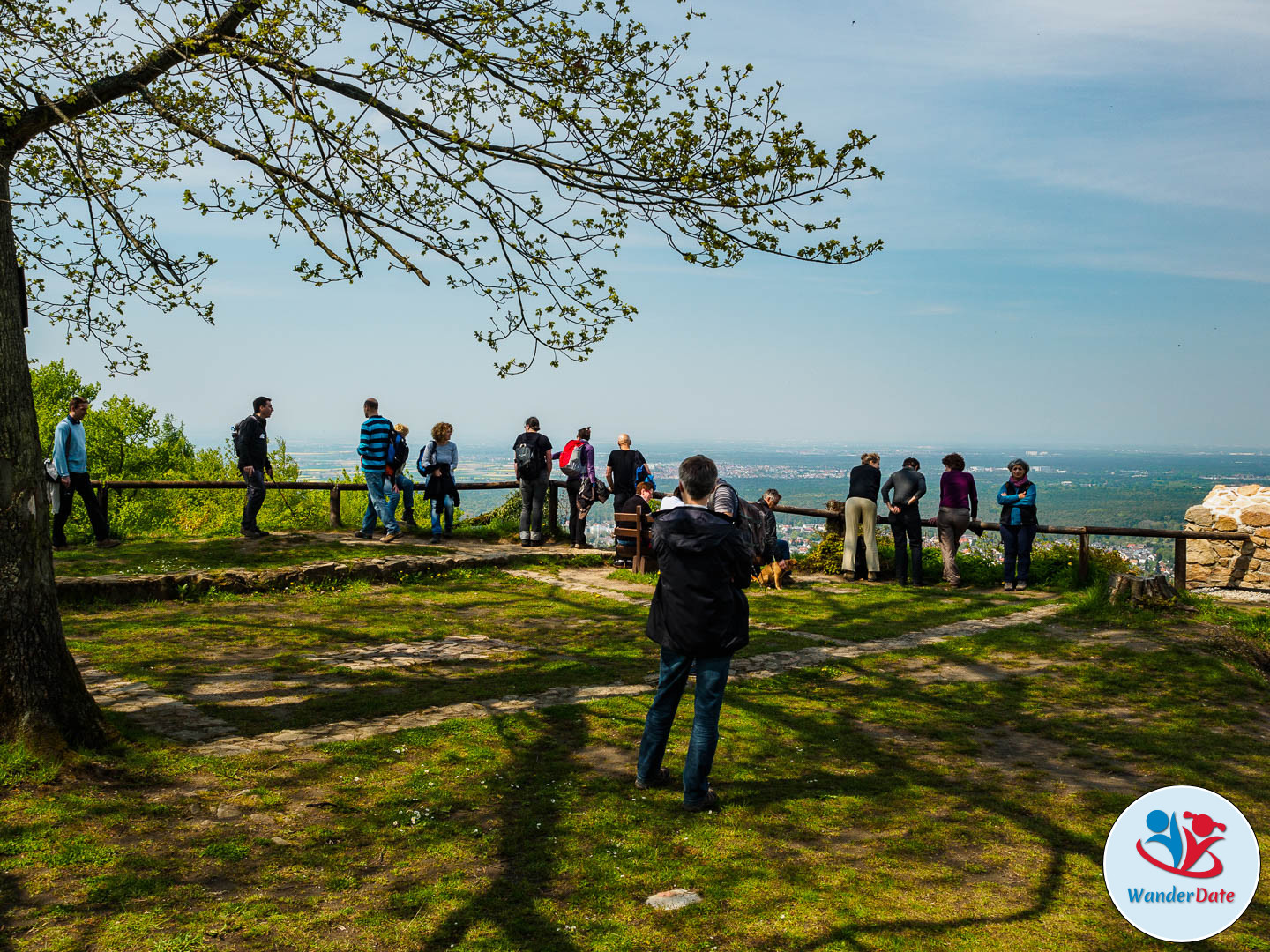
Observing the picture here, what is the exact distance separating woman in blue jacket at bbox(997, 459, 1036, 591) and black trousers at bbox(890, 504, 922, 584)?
1184 millimetres

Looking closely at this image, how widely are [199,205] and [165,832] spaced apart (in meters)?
3.88

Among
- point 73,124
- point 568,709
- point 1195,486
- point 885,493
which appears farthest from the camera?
point 1195,486

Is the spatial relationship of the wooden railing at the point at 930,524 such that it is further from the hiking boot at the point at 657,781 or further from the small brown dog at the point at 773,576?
the hiking boot at the point at 657,781

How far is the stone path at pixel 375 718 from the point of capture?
5.73 meters

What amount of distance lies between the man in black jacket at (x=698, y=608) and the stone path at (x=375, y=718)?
210 cm

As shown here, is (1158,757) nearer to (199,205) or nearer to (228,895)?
(228,895)

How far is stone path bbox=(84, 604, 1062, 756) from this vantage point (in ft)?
18.8

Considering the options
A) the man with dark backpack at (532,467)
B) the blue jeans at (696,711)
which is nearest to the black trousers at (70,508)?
the man with dark backpack at (532,467)

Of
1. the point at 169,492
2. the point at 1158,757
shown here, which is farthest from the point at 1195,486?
the point at 1158,757

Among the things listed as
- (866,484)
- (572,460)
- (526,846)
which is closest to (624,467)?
(572,460)

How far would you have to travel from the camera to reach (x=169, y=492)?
37.9m

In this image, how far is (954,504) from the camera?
12.9 metres

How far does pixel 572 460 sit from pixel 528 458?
0.80 metres

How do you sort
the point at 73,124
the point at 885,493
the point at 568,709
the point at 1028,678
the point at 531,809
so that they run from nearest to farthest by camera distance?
the point at 531,809 < the point at 73,124 < the point at 568,709 < the point at 1028,678 < the point at 885,493
